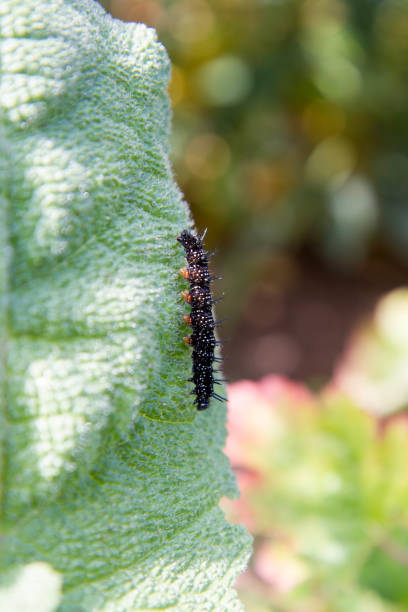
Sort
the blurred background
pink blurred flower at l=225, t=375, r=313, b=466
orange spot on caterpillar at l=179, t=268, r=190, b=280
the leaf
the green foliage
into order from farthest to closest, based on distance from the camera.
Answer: the blurred background → pink blurred flower at l=225, t=375, r=313, b=466 → the green foliage → orange spot on caterpillar at l=179, t=268, r=190, b=280 → the leaf

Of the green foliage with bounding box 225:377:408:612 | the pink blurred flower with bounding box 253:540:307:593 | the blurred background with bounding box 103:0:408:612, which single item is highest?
the blurred background with bounding box 103:0:408:612

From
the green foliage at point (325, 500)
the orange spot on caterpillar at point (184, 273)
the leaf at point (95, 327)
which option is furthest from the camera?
A: the green foliage at point (325, 500)

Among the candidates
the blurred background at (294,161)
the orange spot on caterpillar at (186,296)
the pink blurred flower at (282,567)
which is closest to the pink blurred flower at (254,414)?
the pink blurred flower at (282,567)

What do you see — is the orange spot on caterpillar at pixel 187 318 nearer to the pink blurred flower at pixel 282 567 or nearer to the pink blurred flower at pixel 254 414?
the pink blurred flower at pixel 254 414

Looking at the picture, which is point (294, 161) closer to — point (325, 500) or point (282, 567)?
point (325, 500)

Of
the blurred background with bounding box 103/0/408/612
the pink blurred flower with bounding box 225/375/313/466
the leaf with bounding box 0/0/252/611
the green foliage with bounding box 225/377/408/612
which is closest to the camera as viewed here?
the leaf with bounding box 0/0/252/611

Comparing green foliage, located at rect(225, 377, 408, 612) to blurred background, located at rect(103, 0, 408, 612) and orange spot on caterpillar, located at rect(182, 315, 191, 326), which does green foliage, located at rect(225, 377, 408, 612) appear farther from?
blurred background, located at rect(103, 0, 408, 612)

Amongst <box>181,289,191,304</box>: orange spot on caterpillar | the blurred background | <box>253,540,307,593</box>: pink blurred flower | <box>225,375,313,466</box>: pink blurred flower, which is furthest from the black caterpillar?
the blurred background
